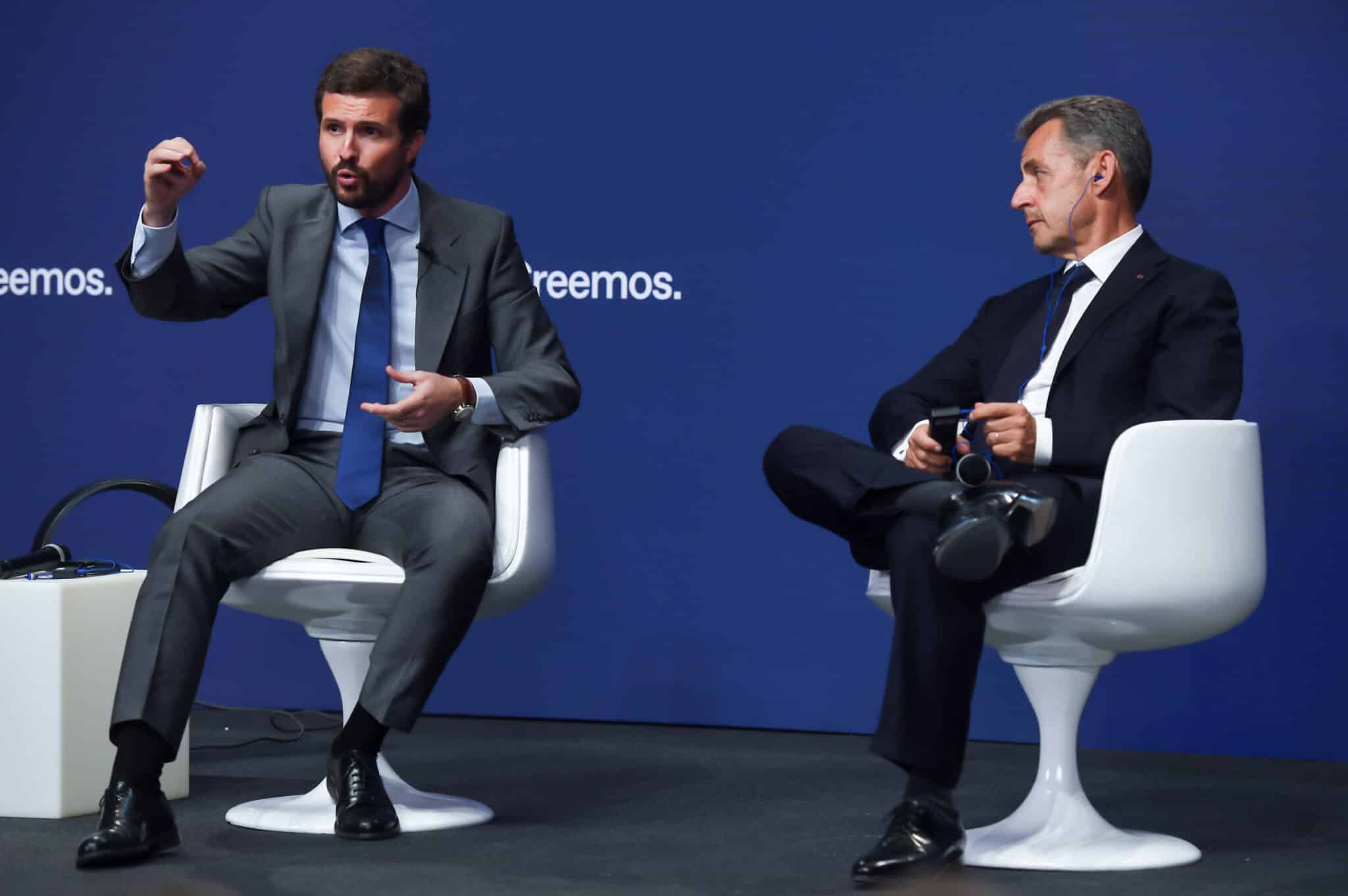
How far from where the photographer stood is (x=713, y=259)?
13.2ft

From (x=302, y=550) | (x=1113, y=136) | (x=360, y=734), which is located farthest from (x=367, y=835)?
(x=1113, y=136)

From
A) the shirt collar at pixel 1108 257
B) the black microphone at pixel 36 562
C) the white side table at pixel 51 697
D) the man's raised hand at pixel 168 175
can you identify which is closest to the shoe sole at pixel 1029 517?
the shirt collar at pixel 1108 257

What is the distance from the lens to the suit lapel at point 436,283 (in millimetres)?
3025

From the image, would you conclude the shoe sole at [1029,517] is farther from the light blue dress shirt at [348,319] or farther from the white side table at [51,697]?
the white side table at [51,697]

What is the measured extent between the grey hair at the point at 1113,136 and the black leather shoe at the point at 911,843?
3.72ft

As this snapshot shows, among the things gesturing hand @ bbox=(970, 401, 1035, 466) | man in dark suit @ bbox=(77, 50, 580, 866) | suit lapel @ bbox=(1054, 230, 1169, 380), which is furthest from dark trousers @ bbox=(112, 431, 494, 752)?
suit lapel @ bbox=(1054, 230, 1169, 380)

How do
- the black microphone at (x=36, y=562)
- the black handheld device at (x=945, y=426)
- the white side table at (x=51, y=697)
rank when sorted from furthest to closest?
the black microphone at (x=36, y=562), the white side table at (x=51, y=697), the black handheld device at (x=945, y=426)

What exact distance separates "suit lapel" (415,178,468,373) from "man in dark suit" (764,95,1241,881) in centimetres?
64

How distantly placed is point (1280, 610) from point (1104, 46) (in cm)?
127

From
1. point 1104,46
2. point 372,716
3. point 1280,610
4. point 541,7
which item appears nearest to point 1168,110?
point 1104,46

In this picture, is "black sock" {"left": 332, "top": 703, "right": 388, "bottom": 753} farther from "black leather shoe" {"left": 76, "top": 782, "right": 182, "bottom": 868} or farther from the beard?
the beard

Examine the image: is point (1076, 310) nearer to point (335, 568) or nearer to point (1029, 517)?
point (1029, 517)

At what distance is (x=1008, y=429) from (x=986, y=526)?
0.31m

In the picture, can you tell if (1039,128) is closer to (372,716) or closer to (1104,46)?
(1104,46)
